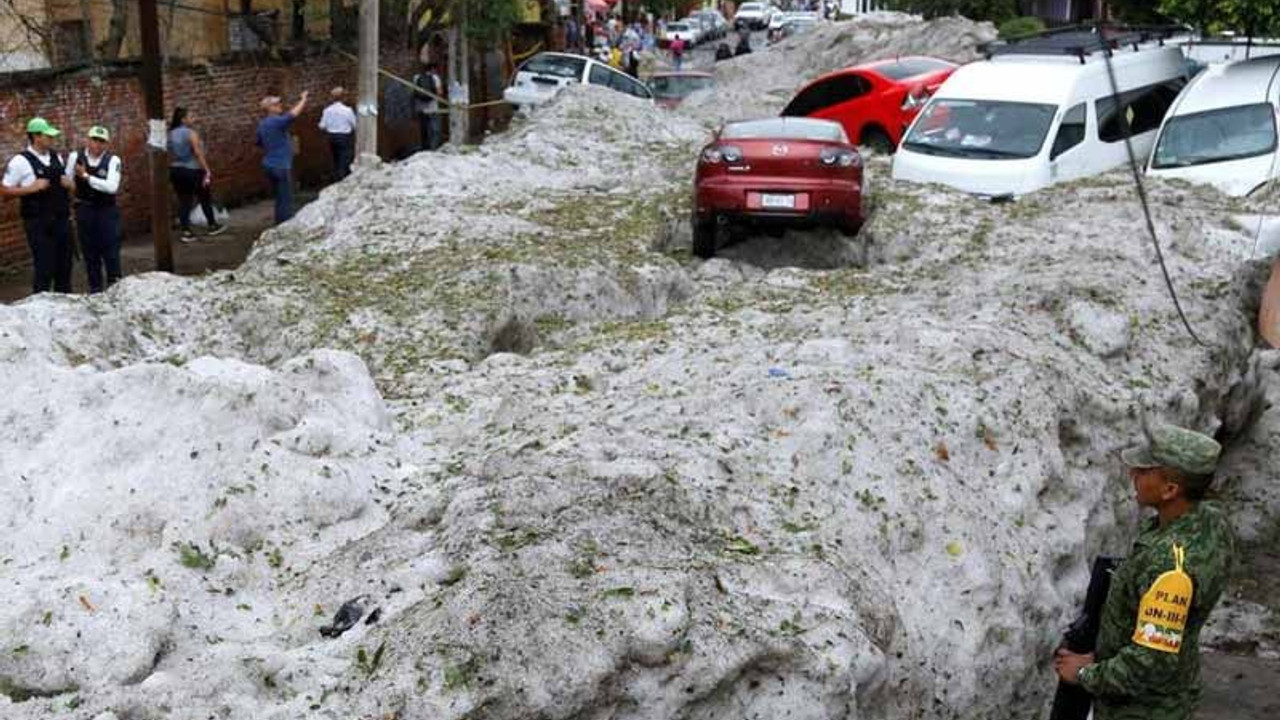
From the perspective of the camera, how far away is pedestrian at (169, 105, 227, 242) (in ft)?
56.3

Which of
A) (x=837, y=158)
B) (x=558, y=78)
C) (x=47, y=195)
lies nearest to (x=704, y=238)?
(x=837, y=158)

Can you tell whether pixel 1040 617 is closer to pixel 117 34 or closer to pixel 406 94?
pixel 117 34

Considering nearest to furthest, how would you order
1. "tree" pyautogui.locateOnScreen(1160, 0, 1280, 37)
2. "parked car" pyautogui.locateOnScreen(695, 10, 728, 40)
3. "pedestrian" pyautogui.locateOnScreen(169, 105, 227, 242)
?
"pedestrian" pyautogui.locateOnScreen(169, 105, 227, 242) → "tree" pyautogui.locateOnScreen(1160, 0, 1280, 37) → "parked car" pyautogui.locateOnScreen(695, 10, 728, 40)

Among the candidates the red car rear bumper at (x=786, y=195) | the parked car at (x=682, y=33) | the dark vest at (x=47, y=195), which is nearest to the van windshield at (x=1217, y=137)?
the red car rear bumper at (x=786, y=195)

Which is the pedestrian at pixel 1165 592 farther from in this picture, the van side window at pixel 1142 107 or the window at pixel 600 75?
the window at pixel 600 75

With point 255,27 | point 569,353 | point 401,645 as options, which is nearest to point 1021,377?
point 569,353

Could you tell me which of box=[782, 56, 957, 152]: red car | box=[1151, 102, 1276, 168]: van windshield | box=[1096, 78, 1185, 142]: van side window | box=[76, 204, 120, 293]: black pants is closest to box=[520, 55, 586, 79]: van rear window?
box=[782, 56, 957, 152]: red car

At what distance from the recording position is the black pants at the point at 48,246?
1237cm

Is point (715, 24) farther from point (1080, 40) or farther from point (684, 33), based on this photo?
point (1080, 40)

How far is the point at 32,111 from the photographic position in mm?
16516

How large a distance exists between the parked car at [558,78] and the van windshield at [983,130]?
37.3 feet

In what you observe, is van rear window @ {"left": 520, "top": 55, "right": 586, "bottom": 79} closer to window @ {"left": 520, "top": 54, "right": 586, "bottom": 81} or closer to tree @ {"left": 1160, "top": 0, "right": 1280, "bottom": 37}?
window @ {"left": 520, "top": 54, "right": 586, "bottom": 81}

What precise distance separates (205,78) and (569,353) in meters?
13.7

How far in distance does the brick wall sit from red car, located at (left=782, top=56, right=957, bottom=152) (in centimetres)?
767
